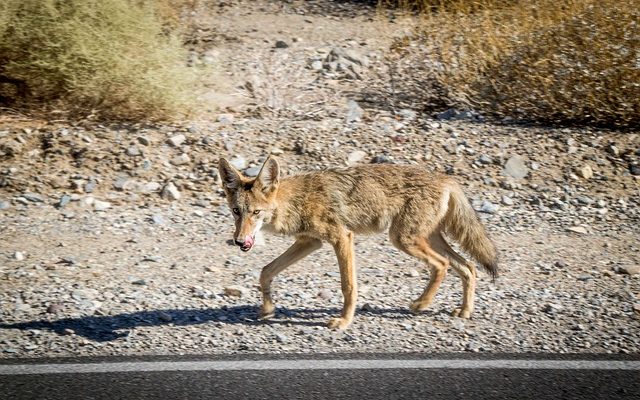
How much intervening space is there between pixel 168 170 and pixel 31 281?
2234 millimetres

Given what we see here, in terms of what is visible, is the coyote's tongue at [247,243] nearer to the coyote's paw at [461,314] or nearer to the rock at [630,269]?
the coyote's paw at [461,314]

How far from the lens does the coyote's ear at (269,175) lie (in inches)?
227

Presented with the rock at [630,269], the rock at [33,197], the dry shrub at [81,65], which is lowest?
the rock at [630,269]

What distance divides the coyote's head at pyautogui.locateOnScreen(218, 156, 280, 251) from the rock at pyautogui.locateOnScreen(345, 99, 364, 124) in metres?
3.29

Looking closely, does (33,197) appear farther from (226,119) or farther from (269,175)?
(269,175)

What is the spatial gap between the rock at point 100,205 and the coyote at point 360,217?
83.2 inches

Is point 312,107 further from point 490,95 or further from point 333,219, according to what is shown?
point 333,219

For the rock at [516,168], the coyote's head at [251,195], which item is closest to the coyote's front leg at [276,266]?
the coyote's head at [251,195]

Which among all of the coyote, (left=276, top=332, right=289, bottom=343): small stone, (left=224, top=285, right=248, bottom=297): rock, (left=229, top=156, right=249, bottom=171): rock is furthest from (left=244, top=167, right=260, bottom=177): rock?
(left=276, top=332, right=289, bottom=343): small stone

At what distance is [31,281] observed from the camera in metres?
5.98

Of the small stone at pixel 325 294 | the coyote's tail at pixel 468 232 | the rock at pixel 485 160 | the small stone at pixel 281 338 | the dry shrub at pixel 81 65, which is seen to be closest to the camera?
the small stone at pixel 281 338

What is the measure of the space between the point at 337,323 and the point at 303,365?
0.67 metres

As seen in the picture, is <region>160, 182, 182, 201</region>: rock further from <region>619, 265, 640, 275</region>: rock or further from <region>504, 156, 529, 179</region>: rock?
<region>619, 265, 640, 275</region>: rock

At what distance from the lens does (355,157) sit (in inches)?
324
